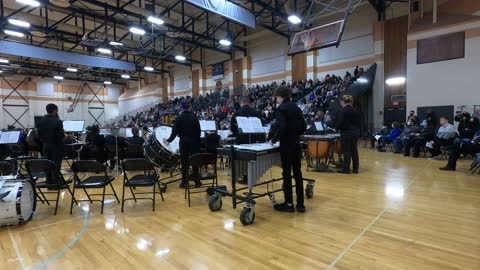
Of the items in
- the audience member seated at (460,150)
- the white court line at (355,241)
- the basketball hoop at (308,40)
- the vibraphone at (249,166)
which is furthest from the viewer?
the basketball hoop at (308,40)

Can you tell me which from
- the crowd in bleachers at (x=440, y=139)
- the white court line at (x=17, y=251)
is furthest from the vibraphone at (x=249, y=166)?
the crowd in bleachers at (x=440, y=139)

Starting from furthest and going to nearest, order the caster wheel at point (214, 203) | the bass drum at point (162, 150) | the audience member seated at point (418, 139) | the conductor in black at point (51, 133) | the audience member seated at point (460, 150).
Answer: the audience member seated at point (418, 139), the audience member seated at point (460, 150), the bass drum at point (162, 150), the conductor in black at point (51, 133), the caster wheel at point (214, 203)

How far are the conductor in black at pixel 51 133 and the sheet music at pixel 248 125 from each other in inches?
158

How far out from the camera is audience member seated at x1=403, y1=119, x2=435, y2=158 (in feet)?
31.6

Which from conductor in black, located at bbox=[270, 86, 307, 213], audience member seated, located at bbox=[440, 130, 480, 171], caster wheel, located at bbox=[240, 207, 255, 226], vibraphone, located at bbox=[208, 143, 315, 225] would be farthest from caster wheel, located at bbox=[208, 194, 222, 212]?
audience member seated, located at bbox=[440, 130, 480, 171]

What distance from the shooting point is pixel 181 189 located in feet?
19.3

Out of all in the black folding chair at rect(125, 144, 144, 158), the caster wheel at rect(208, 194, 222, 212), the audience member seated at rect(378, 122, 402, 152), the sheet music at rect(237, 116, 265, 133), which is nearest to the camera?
the sheet music at rect(237, 116, 265, 133)

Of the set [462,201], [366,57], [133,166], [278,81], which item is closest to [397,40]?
[366,57]

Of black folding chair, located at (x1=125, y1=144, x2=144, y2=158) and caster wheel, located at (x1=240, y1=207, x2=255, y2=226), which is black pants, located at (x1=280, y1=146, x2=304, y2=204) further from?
black folding chair, located at (x1=125, y1=144, x2=144, y2=158)

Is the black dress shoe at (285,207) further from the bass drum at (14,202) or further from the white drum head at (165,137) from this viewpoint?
the bass drum at (14,202)

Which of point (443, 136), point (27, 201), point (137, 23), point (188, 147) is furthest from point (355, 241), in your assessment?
point (137, 23)

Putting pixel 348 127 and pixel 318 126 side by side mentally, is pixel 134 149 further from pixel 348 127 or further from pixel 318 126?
pixel 348 127

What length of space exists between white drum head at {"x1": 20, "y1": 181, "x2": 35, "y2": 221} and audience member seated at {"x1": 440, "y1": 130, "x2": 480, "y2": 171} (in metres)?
8.99

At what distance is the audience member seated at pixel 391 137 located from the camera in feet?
36.4
